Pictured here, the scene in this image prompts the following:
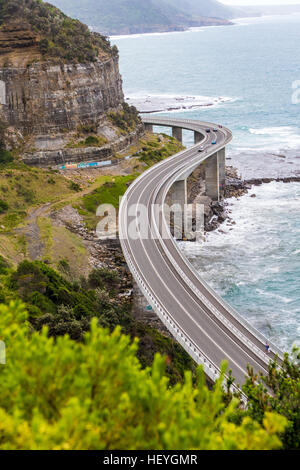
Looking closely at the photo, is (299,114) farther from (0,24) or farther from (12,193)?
(12,193)

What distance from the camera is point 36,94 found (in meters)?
86.2

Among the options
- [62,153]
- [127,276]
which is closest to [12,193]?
[62,153]

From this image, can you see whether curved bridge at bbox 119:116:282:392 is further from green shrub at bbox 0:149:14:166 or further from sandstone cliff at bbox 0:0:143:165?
green shrub at bbox 0:149:14:166

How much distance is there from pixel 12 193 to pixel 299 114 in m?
114

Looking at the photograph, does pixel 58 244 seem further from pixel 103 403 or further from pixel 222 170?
pixel 222 170

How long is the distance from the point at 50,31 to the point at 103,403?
8812 cm

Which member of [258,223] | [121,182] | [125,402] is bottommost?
[258,223]

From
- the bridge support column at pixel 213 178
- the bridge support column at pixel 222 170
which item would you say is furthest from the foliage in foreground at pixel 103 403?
the bridge support column at pixel 222 170

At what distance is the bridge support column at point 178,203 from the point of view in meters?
83.2

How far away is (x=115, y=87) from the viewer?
10469 cm

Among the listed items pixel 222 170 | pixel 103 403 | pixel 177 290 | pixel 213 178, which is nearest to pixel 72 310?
pixel 177 290

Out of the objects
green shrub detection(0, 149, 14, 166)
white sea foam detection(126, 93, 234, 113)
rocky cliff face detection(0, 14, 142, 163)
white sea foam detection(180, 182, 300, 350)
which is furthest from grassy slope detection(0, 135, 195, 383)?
white sea foam detection(126, 93, 234, 113)

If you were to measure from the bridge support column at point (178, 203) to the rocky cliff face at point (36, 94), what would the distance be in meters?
18.1
